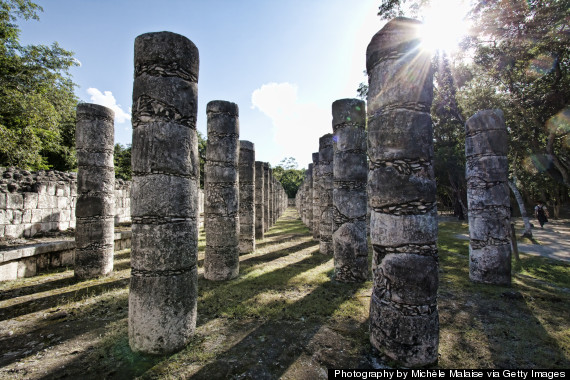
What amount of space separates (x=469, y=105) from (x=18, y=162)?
24.5 meters

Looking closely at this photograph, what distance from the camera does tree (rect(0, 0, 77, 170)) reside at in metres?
14.2

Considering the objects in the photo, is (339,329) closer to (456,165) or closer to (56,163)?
(456,165)

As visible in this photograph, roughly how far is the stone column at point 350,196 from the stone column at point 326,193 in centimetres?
334

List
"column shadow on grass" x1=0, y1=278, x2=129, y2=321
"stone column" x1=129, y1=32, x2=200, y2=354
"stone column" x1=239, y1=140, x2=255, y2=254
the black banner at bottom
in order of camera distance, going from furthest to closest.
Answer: "stone column" x1=239, y1=140, x2=255, y2=254 < "column shadow on grass" x1=0, y1=278, x2=129, y2=321 < "stone column" x1=129, y1=32, x2=200, y2=354 < the black banner at bottom

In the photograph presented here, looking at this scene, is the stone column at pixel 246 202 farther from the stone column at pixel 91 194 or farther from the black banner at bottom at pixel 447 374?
the black banner at bottom at pixel 447 374

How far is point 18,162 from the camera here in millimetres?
14695

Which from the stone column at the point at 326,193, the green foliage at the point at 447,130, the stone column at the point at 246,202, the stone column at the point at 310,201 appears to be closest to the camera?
the stone column at the point at 326,193

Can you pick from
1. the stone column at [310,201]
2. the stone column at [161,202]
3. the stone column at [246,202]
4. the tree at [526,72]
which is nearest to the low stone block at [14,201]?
the stone column at [246,202]

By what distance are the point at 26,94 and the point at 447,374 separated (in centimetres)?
2085

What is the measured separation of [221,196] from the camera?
23.4ft

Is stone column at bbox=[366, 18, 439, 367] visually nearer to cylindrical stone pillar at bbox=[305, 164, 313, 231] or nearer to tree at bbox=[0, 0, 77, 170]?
cylindrical stone pillar at bbox=[305, 164, 313, 231]

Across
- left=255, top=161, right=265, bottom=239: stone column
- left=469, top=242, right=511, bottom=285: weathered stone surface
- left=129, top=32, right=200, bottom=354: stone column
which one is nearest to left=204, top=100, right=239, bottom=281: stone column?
left=129, top=32, right=200, bottom=354: stone column

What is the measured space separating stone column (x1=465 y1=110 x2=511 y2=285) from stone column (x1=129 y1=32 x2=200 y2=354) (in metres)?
6.76

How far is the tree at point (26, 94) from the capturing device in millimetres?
14211
